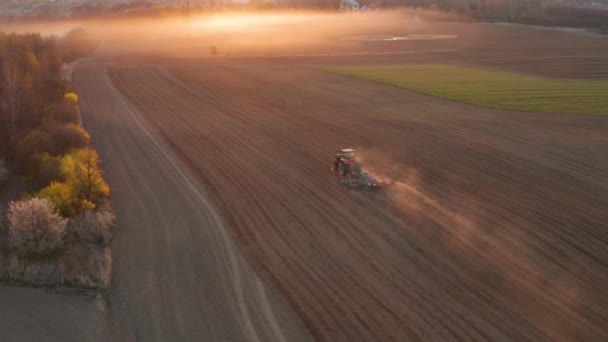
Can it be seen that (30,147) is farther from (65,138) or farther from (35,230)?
(35,230)

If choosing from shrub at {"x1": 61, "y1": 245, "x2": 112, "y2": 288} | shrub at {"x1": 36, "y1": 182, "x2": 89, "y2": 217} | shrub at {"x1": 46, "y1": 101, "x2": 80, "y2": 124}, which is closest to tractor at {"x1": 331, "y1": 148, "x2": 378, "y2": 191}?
shrub at {"x1": 36, "y1": 182, "x2": 89, "y2": 217}

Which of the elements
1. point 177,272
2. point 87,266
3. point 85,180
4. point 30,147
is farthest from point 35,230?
point 30,147

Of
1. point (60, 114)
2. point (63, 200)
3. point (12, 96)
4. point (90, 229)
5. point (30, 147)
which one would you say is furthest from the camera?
point (60, 114)

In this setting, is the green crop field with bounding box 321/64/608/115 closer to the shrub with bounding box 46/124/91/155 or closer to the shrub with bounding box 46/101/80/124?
the shrub with bounding box 46/101/80/124

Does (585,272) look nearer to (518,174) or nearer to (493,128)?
(518,174)

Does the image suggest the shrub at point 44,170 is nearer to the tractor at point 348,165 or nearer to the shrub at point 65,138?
the shrub at point 65,138

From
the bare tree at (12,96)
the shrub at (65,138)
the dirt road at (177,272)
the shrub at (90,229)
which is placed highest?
the bare tree at (12,96)

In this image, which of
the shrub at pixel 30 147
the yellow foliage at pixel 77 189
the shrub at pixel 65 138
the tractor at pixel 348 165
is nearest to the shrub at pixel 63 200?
the yellow foliage at pixel 77 189
